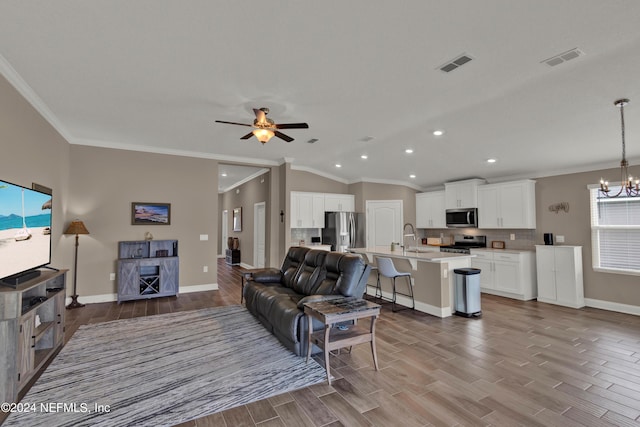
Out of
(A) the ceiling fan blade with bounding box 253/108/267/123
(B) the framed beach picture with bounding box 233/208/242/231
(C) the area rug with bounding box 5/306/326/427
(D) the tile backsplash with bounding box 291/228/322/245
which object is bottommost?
(C) the area rug with bounding box 5/306/326/427

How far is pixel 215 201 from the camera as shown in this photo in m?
6.33

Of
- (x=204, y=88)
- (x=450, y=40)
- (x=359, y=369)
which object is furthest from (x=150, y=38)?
(x=359, y=369)

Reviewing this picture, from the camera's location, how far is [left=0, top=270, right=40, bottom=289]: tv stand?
2.49 m

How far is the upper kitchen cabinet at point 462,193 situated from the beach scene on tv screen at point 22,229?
7308 millimetres

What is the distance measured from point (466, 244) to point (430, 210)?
1284mm

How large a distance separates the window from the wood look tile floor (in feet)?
3.17

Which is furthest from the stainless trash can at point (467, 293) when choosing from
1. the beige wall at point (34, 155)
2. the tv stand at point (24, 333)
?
the beige wall at point (34, 155)

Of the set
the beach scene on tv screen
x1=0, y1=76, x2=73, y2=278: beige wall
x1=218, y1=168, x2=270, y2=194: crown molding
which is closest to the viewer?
the beach scene on tv screen

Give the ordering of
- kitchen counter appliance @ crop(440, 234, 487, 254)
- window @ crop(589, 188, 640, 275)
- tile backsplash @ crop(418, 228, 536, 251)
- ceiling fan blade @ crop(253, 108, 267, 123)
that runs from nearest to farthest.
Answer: ceiling fan blade @ crop(253, 108, 267, 123)
window @ crop(589, 188, 640, 275)
tile backsplash @ crop(418, 228, 536, 251)
kitchen counter appliance @ crop(440, 234, 487, 254)

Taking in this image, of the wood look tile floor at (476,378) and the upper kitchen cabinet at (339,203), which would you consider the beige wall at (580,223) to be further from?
the upper kitchen cabinet at (339,203)

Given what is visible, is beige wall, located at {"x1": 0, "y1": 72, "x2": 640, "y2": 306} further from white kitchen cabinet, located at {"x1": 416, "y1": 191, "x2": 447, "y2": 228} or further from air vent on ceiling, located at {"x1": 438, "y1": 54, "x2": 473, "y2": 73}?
air vent on ceiling, located at {"x1": 438, "y1": 54, "x2": 473, "y2": 73}

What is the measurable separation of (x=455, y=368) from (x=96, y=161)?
6.29 metres

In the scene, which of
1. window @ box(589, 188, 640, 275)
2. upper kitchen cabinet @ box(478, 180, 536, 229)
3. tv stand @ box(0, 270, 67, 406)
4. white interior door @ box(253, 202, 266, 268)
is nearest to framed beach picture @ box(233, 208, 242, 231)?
white interior door @ box(253, 202, 266, 268)

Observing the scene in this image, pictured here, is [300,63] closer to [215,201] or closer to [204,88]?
[204,88]
